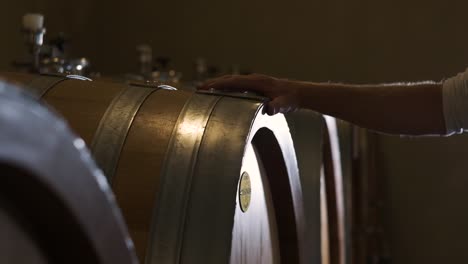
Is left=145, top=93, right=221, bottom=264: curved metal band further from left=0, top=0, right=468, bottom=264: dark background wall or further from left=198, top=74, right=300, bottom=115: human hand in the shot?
left=0, top=0, right=468, bottom=264: dark background wall

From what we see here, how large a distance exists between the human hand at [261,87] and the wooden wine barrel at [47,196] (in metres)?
0.82

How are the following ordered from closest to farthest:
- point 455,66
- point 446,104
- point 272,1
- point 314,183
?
point 446,104 → point 314,183 → point 455,66 → point 272,1

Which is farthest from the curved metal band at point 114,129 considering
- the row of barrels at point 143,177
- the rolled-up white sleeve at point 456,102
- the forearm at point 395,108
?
the rolled-up white sleeve at point 456,102

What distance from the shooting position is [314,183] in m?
2.09

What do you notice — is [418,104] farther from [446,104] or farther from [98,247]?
[98,247]

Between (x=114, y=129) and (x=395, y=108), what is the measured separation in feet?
2.49

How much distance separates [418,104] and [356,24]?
353 centimetres

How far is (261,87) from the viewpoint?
138cm

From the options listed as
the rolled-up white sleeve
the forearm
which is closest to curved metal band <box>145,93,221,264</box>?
the forearm

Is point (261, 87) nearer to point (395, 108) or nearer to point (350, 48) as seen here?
point (395, 108)

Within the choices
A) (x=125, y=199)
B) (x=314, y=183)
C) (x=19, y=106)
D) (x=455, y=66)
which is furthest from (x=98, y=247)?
(x=455, y=66)

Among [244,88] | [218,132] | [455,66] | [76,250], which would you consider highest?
[455,66]

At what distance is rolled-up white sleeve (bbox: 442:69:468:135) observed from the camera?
1.68 meters

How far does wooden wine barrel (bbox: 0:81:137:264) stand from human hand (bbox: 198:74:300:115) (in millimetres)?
821
